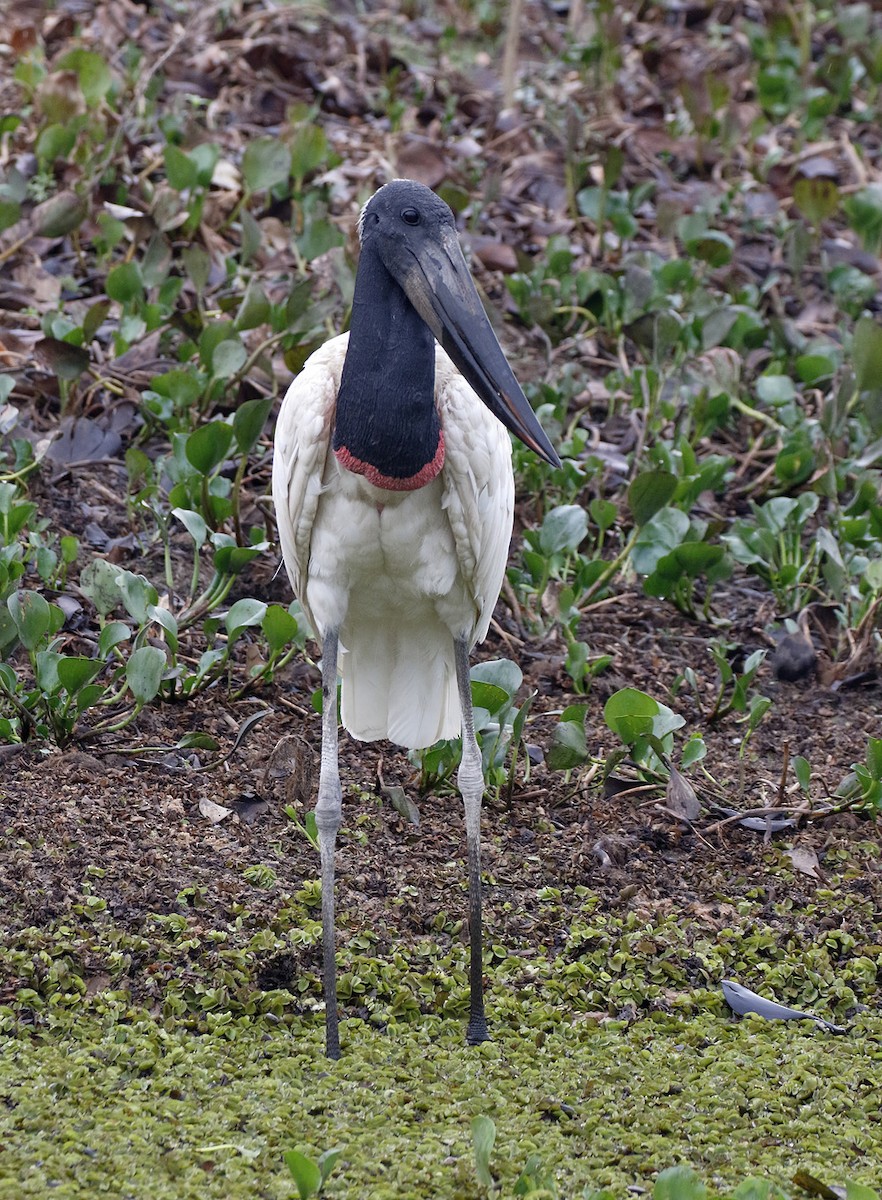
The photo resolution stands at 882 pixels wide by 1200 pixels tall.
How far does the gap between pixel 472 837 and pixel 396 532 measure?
76 centimetres

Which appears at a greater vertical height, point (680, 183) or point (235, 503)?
point (680, 183)

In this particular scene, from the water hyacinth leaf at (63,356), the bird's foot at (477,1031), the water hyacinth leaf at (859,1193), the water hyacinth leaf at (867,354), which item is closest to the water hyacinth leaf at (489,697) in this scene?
the bird's foot at (477,1031)

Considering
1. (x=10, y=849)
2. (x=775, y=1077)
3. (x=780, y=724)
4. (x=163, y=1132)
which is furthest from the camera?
(x=780, y=724)

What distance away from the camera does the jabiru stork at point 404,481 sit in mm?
3244

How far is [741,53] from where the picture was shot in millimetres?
9523

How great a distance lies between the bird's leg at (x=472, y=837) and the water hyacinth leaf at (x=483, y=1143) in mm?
648

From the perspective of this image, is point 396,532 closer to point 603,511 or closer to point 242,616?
Result: point 242,616

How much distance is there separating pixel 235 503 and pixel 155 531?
1.49 ft

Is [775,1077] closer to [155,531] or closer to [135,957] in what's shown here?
A: [135,957]

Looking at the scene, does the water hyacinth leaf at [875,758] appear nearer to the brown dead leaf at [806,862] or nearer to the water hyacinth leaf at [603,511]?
the brown dead leaf at [806,862]

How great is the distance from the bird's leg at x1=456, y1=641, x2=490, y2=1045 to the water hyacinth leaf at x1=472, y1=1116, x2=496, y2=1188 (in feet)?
2.13

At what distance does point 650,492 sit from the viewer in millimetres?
4773

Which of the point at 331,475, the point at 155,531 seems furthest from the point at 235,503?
the point at 331,475

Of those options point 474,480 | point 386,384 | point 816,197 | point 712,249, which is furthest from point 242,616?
point 816,197
